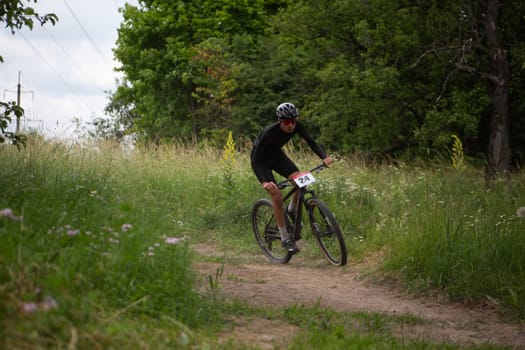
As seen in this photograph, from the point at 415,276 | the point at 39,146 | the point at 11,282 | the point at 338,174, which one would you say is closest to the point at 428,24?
the point at 338,174

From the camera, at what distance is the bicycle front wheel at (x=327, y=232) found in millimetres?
8281

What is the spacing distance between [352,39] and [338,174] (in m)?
12.5

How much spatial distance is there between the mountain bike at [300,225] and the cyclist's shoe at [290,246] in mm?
85

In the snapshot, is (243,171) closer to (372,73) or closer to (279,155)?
(279,155)

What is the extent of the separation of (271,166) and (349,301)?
2925mm

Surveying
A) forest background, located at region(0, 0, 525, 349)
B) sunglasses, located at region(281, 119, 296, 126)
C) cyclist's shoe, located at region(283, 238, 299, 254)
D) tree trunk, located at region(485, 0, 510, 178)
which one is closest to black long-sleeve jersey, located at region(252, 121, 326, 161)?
sunglasses, located at region(281, 119, 296, 126)

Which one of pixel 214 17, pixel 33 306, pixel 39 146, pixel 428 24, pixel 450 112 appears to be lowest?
pixel 33 306

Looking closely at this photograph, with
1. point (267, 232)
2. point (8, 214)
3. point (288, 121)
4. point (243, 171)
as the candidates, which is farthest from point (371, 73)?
point (8, 214)

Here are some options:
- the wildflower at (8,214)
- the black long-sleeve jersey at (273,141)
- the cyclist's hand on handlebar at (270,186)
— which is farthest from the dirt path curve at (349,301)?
the wildflower at (8,214)

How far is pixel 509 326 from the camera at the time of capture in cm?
577

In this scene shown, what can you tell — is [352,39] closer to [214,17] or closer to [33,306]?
[214,17]

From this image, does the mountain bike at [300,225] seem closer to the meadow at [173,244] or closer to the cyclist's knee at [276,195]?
the cyclist's knee at [276,195]

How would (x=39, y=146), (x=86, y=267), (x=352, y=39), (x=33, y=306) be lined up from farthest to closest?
(x=352, y=39)
(x=39, y=146)
(x=86, y=267)
(x=33, y=306)

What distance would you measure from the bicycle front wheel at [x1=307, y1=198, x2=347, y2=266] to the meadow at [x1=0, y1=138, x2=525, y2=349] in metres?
0.36
